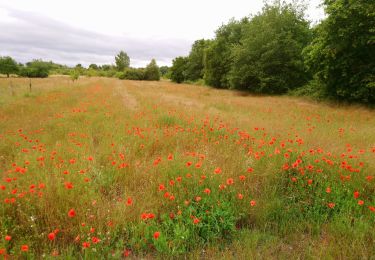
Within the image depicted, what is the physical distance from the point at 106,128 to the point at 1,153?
2787 mm

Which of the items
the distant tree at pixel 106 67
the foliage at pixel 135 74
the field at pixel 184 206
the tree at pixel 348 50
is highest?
the distant tree at pixel 106 67

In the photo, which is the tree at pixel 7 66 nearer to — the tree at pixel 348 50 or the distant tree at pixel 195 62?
the distant tree at pixel 195 62

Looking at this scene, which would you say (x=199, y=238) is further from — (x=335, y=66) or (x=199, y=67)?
(x=199, y=67)

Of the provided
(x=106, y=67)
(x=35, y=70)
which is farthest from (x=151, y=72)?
(x=106, y=67)

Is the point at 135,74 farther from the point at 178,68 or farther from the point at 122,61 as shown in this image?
the point at 122,61

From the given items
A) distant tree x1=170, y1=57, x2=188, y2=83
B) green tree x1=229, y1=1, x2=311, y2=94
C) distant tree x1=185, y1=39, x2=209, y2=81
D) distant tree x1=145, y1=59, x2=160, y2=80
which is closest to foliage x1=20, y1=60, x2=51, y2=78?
distant tree x1=145, y1=59, x2=160, y2=80

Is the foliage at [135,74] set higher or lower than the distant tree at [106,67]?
lower

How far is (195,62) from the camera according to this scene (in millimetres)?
55000

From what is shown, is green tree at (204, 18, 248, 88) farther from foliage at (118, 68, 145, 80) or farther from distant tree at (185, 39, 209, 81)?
foliage at (118, 68, 145, 80)

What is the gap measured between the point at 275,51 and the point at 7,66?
68435 mm

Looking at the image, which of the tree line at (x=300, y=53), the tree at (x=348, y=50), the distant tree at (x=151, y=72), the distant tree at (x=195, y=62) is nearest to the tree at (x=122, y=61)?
the distant tree at (x=151, y=72)

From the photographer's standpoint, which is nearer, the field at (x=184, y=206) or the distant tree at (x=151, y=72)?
the field at (x=184, y=206)

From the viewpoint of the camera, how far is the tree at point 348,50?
43.0 ft

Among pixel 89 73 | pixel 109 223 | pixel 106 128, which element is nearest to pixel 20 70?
pixel 89 73
